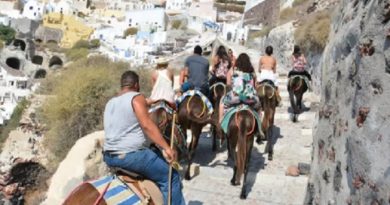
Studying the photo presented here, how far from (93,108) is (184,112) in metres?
11.3

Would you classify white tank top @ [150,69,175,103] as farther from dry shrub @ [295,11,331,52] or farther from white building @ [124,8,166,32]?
white building @ [124,8,166,32]

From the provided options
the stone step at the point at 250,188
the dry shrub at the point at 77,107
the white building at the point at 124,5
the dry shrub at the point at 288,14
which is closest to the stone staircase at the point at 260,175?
the stone step at the point at 250,188

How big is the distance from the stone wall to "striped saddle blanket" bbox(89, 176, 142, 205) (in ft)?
126

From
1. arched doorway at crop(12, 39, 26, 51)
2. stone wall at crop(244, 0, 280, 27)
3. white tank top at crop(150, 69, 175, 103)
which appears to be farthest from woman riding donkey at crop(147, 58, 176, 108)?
arched doorway at crop(12, 39, 26, 51)

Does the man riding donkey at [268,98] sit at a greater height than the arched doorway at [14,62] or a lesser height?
greater

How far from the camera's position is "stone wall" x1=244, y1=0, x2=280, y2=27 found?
1777 inches

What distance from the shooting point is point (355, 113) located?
14.5 ft

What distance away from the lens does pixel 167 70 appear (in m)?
9.01

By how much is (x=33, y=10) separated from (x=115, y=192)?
91.4m

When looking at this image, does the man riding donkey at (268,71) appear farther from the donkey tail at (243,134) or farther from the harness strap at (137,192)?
the harness strap at (137,192)

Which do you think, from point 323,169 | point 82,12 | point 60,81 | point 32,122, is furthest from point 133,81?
point 82,12

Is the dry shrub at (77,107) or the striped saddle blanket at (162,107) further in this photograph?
the dry shrub at (77,107)

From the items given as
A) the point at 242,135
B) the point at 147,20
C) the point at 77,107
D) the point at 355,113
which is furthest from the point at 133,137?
the point at 147,20

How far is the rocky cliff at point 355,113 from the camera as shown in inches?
154
